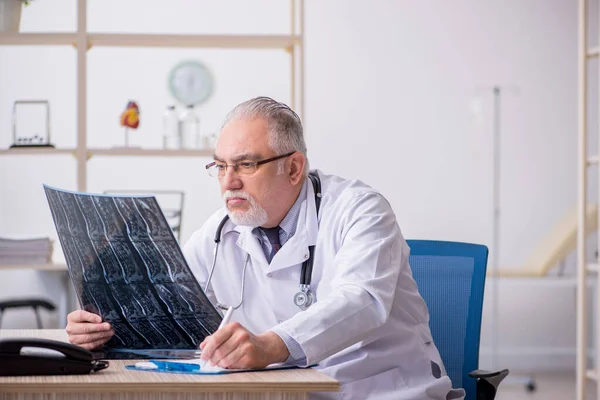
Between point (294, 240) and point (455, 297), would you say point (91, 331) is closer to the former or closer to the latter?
point (294, 240)

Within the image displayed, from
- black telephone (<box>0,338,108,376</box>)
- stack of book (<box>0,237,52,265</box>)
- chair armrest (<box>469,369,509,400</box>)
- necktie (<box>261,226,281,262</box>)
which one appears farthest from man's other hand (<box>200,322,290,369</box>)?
stack of book (<box>0,237,52,265</box>)

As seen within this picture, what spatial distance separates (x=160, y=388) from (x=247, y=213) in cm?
69

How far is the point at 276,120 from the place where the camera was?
178 cm

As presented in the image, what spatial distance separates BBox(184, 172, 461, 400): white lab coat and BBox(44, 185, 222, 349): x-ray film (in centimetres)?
19

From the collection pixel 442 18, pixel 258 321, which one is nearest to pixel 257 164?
pixel 258 321

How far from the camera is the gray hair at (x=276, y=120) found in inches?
69.9

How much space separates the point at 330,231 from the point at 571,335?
4628 mm

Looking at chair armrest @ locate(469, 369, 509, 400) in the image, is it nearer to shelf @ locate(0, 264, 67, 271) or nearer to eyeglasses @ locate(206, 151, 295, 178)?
eyeglasses @ locate(206, 151, 295, 178)

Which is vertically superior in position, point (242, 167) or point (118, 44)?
point (118, 44)

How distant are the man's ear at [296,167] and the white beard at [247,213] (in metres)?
0.11

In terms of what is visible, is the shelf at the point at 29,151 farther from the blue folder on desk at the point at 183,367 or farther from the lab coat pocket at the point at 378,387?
the blue folder on desk at the point at 183,367

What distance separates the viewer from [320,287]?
65.9 inches

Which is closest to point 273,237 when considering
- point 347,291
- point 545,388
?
point 347,291

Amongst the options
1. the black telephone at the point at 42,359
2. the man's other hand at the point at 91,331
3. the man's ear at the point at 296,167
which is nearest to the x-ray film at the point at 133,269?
the man's other hand at the point at 91,331
